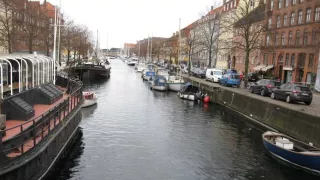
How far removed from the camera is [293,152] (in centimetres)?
1684

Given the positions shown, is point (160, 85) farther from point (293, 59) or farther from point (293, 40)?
point (293, 40)

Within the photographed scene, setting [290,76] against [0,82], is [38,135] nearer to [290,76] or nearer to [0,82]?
[0,82]

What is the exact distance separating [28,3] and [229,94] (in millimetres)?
23885

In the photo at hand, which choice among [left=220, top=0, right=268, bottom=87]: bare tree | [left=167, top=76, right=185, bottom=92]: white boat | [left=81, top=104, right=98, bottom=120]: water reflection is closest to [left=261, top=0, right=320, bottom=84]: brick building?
[left=220, top=0, right=268, bottom=87]: bare tree

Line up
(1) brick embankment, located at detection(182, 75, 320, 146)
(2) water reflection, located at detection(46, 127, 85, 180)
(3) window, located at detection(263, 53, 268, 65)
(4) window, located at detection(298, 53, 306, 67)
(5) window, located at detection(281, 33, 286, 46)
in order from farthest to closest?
(3) window, located at detection(263, 53, 268, 65)
(5) window, located at detection(281, 33, 286, 46)
(4) window, located at detection(298, 53, 306, 67)
(1) brick embankment, located at detection(182, 75, 320, 146)
(2) water reflection, located at detection(46, 127, 85, 180)

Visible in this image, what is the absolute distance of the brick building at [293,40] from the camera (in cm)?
4444

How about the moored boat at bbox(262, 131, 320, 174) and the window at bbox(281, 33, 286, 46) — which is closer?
the moored boat at bbox(262, 131, 320, 174)

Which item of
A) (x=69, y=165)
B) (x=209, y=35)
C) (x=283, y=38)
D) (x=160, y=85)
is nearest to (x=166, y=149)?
(x=69, y=165)

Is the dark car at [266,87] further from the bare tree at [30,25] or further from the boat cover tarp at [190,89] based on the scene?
the bare tree at [30,25]

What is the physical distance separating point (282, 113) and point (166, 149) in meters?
9.40

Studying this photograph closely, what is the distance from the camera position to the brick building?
44438 mm

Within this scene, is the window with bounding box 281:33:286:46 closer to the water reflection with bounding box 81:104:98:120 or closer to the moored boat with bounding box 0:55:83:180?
the water reflection with bounding box 81:104:98:120

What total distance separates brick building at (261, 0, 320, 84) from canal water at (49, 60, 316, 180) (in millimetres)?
19515

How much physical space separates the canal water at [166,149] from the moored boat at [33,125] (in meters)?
1.67
